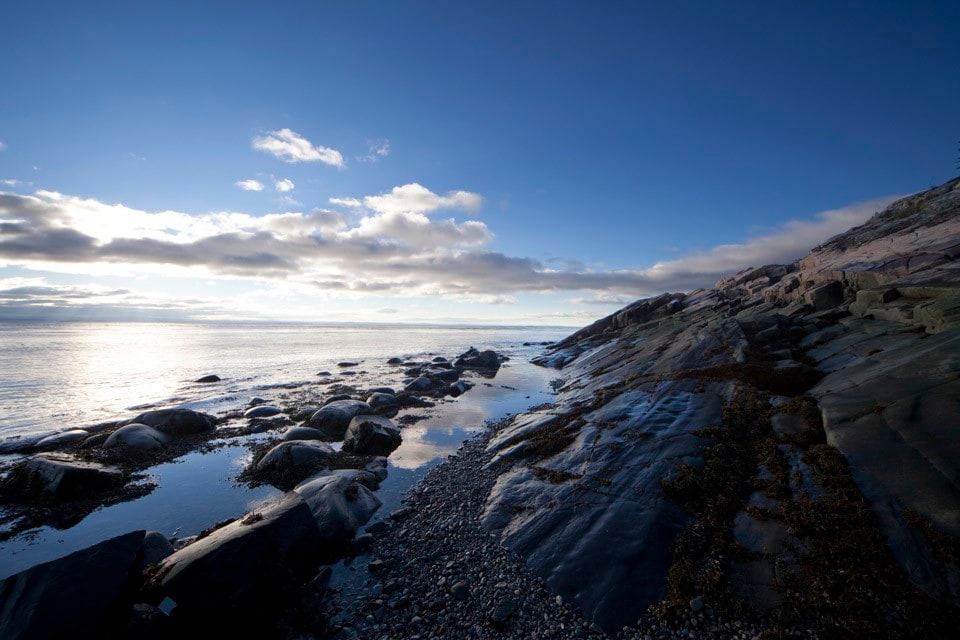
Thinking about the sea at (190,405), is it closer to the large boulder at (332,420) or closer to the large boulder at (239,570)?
the large boulder at (332,420)

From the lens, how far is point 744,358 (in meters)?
19.9

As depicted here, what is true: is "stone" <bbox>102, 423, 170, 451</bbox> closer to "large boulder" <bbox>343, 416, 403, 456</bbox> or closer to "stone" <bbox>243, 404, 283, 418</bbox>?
"stone" <bbox>243, 404, 283, 418</bbox>

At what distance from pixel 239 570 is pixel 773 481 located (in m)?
14.0

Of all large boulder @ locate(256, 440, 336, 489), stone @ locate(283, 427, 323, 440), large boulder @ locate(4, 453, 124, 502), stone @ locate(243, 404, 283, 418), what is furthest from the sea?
stone @ locate(243, 404, 283, 418)

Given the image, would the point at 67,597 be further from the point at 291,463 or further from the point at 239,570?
the point at 291,463

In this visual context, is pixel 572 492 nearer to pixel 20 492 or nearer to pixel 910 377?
pixel 910 377

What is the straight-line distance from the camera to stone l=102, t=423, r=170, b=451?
18.6 m

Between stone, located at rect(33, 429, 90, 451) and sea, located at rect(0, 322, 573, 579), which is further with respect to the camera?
stone, located at rect(33, 429, 90, 451)

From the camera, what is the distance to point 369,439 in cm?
1927

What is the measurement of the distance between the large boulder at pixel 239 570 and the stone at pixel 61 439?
18568 mm

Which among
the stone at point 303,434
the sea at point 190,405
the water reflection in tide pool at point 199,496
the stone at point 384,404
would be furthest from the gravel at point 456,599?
the stone at point 384,404

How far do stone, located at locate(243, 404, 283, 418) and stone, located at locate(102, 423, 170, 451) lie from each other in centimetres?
599

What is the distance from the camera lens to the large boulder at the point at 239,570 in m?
7.82

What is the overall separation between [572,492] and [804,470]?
6.65m
